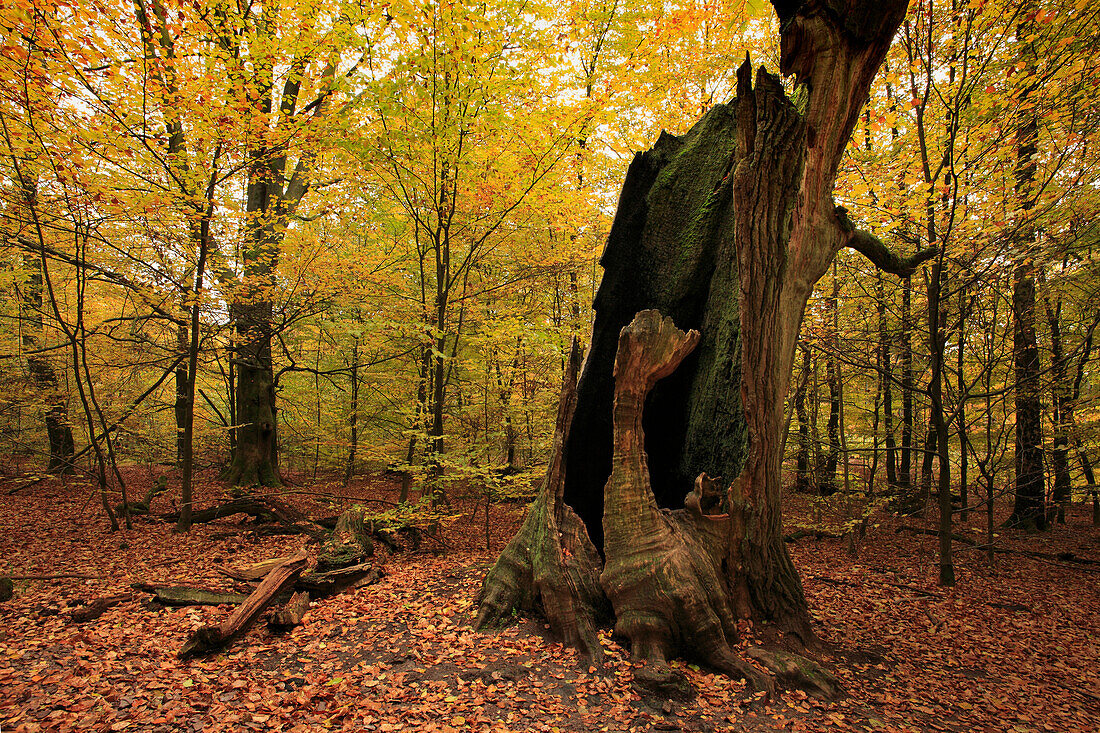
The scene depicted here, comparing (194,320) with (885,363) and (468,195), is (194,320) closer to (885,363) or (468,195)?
(468,195)

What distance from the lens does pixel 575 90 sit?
11.3 meters

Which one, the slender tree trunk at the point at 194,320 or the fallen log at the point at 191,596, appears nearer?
the fallen log at the point at 191,596

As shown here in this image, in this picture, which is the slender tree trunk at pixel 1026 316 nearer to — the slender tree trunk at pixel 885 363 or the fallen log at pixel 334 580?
the slender tree trunk at pixel 885 363

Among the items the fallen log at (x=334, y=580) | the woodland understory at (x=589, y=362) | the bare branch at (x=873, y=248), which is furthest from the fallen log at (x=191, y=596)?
the bare branch at (x=873, y=248)

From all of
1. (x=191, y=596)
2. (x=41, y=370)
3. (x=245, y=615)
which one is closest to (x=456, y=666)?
(x=245, y=615)

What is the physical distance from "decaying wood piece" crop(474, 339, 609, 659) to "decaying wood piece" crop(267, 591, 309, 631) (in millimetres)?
1629

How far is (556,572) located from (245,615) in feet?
8.62

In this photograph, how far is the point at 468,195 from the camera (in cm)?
697

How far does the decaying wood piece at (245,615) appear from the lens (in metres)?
3.51

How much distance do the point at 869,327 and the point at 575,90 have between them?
27.9 ft

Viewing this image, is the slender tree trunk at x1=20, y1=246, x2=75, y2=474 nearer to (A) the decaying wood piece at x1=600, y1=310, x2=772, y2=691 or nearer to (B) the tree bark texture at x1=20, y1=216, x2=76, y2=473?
(B) the tree bark texture at x1=20, y1=216, x2=76, y2=473

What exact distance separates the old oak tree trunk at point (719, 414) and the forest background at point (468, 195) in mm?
1308

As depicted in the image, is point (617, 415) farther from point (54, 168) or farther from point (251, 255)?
point (251, 255)

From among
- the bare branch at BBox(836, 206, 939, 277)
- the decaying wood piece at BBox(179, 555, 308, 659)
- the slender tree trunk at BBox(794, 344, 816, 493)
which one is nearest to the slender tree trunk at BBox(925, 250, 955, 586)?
the bare branch at BBox(836, 206, 939, 277)
